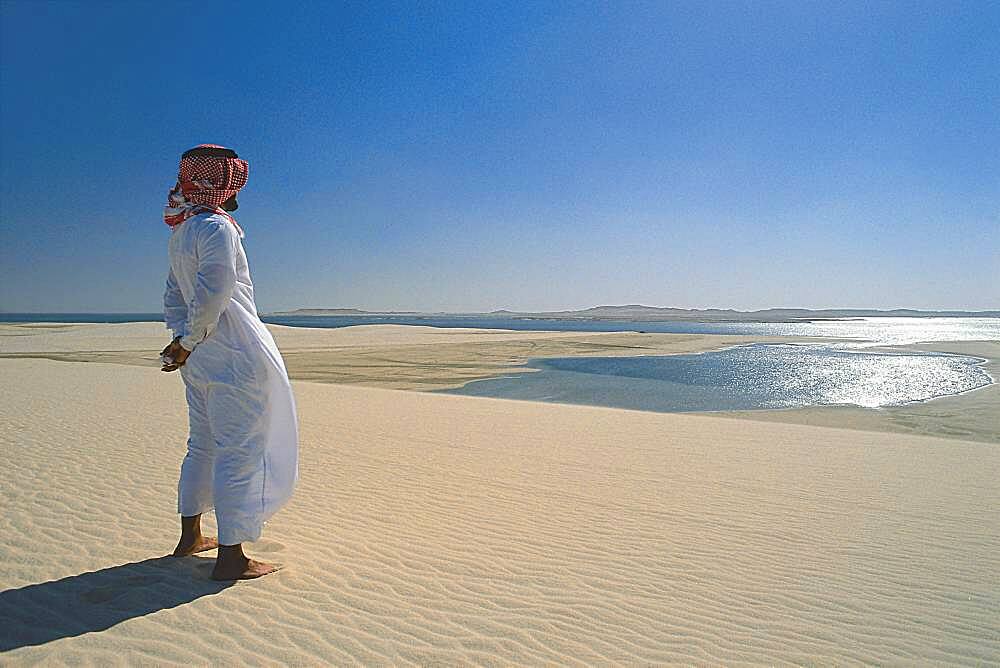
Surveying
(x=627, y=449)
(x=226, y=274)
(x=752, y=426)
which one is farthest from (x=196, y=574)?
(x=752, y=426)

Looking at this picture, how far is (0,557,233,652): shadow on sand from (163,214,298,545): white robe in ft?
1.48

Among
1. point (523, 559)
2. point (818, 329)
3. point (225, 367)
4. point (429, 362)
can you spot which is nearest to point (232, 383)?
point (225, 367)

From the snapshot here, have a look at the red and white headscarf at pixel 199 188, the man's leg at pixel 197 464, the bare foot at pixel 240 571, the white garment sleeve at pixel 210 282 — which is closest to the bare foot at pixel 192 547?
the man's leg at pixel 197 464

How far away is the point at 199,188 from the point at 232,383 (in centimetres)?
116

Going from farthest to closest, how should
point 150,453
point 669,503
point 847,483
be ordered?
1. point 150,453
2. point 847,483
3. point 669,503

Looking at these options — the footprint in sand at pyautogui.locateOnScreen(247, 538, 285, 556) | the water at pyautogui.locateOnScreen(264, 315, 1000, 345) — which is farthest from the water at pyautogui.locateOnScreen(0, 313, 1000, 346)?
the footprint in sand at pyautogui.locateOnScreen(247, 538, 285, 556)

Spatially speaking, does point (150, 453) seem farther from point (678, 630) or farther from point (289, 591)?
point (678, 630)

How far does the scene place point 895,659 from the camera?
3314 millimetres

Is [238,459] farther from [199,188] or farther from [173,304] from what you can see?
[199,188]

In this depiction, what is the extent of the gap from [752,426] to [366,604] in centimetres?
964

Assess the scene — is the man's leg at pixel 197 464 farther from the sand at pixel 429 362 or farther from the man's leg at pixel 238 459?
the sand at pixel 429 362

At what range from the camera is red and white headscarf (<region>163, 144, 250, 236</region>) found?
3.63m

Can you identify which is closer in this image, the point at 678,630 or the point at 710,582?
the point at 678,630

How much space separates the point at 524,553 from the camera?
469 cm
